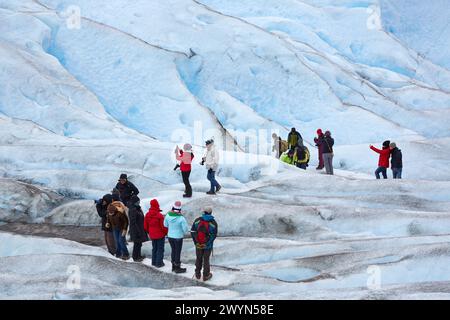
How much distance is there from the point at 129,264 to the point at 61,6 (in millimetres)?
23719

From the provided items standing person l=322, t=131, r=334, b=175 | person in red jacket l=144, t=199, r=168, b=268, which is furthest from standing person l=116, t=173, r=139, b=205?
standing person l=322, t=131, r=334, b=175

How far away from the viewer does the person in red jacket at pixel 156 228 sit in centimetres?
1389

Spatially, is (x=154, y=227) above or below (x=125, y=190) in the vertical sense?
below

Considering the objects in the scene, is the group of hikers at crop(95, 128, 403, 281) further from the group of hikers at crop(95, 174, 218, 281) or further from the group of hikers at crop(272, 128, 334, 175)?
the group of hikers at crop(272, 128, 334, 175)

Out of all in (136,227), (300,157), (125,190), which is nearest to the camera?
(136,227)

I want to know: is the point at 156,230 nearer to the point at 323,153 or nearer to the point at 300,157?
the point at 323,153

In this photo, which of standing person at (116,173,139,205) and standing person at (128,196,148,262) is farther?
standing person at (116,173,139,205)

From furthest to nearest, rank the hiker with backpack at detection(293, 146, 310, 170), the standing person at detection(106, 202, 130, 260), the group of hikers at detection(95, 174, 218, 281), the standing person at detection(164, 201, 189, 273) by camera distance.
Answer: the hiker with backpack at detection(293, 146, 310, 170)
the standing person at detection(106, 202, 130, 260)
the standing person at detection(164, 201, 189, 273)
the group of hikers at detection(95, 174, 218, 281)

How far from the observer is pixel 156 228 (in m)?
14.0

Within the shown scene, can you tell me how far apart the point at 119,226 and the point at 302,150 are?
1048cm

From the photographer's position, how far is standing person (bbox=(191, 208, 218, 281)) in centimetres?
1323

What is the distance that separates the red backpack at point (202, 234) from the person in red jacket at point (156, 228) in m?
1.02

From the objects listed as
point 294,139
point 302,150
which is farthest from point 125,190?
point 294,139

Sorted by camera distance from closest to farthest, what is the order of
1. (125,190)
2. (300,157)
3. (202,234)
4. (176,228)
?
(202,234)
(176,228)
(125,190)
(300,157)
